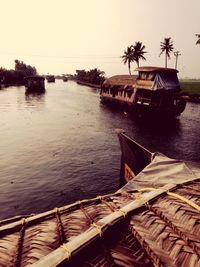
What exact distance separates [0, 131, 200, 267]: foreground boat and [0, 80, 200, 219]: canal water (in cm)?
897

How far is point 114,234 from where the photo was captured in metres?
3.97

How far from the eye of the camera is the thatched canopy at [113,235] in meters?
3.51

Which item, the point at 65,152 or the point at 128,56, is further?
the point at 128,56

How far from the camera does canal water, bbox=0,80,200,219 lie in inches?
573

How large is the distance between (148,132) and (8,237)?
90.6 feet

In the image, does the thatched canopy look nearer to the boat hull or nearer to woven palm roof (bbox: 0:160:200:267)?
woven palm roof (bbox: 0:160:200:267)

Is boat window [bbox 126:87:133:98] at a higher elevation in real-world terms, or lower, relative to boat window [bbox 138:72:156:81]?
lower

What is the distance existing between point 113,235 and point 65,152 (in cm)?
1785

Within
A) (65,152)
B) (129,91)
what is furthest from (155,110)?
(65,152)

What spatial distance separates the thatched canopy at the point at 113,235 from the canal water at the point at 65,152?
895 centimetres

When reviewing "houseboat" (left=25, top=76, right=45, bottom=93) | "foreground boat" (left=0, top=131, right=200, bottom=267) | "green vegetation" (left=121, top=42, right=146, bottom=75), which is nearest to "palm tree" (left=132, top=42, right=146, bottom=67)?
"green vegetation" (left=121, top=42, right=146, bottom=75)

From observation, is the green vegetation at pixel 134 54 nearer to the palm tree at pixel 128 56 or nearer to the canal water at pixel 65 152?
the palm tree at pixel 128 56

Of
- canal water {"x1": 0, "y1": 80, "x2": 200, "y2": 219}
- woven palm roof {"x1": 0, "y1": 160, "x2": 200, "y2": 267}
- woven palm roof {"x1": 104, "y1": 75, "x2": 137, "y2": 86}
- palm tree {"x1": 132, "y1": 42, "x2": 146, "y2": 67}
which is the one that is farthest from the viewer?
palm tree {"x1": 132, "y1": 42, "x2": 146, "y2": 67}

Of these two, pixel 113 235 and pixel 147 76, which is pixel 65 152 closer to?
pixel 113 235
